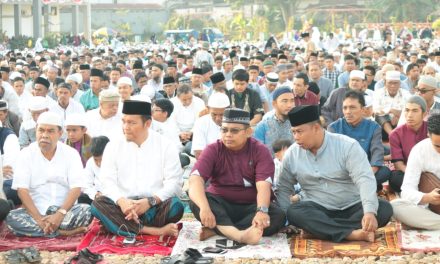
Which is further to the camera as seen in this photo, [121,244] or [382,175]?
[382,175]

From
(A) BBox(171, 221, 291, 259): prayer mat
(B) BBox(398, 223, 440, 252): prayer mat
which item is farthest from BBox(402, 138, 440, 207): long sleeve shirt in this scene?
(A) BBox(171, 221, 291, 259): prayer mat

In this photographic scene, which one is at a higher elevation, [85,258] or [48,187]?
[48,187]

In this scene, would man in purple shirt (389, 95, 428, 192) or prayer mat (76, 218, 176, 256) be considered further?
Answer: man in purple shirt (389, 95, 428, 192)

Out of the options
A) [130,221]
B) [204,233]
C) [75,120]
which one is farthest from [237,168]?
[75,120]

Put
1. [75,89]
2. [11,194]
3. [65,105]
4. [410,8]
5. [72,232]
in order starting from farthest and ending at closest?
[410,8], [75,89], [65,105], [11,194], [72,232]

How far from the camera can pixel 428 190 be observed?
6355mm

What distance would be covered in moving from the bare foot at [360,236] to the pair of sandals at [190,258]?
41.2 inches

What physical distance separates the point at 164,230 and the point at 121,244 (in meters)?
0.34

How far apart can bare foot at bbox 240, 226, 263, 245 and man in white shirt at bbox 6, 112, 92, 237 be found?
49.9 inches

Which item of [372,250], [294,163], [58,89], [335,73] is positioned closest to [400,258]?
[372,250]

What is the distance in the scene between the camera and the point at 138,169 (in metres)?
6.48

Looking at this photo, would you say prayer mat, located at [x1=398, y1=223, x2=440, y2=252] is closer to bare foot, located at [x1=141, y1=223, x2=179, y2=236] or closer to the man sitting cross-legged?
the man sitting cross-legged

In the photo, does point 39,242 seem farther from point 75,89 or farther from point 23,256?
point 75,89

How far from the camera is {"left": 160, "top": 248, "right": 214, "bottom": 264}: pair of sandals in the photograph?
17.7ft
